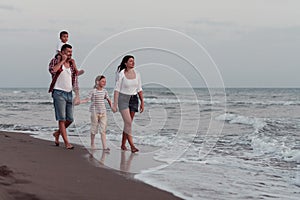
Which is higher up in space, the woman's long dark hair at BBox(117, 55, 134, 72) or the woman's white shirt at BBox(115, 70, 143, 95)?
the woman's long dark hair at BBox(117, 55, 134, 72)

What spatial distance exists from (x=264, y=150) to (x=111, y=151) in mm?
3174

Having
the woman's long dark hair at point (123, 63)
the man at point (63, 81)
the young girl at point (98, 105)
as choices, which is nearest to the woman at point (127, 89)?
the woman's long dark hair at point (123, 63)

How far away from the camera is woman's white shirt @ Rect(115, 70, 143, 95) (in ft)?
24.6

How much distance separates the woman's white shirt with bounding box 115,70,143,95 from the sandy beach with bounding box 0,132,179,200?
139 centimetres

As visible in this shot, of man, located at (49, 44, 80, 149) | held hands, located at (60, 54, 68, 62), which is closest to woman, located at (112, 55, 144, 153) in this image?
man, located at (49, 44, 80, 149)

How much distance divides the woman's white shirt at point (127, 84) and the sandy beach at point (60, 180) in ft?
4.55

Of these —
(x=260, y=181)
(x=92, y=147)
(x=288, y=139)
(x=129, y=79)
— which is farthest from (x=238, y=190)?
(x=288, y=139)

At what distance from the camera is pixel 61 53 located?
24.4ft

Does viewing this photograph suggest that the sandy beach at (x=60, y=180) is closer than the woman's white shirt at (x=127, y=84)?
Yes

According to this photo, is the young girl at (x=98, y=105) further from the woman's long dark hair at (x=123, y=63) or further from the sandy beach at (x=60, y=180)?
the sandy beach at (x=60, y=180)

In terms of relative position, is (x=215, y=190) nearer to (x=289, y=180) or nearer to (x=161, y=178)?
(x=161, y=178)

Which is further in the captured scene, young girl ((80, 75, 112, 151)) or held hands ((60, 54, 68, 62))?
young girl ((80, 75, 112, 151))

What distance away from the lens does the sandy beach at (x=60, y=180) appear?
4199 mm

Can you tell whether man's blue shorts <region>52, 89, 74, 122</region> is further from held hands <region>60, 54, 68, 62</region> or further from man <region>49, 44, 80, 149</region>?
held hands <region>60, 54, 68, 62</region>
